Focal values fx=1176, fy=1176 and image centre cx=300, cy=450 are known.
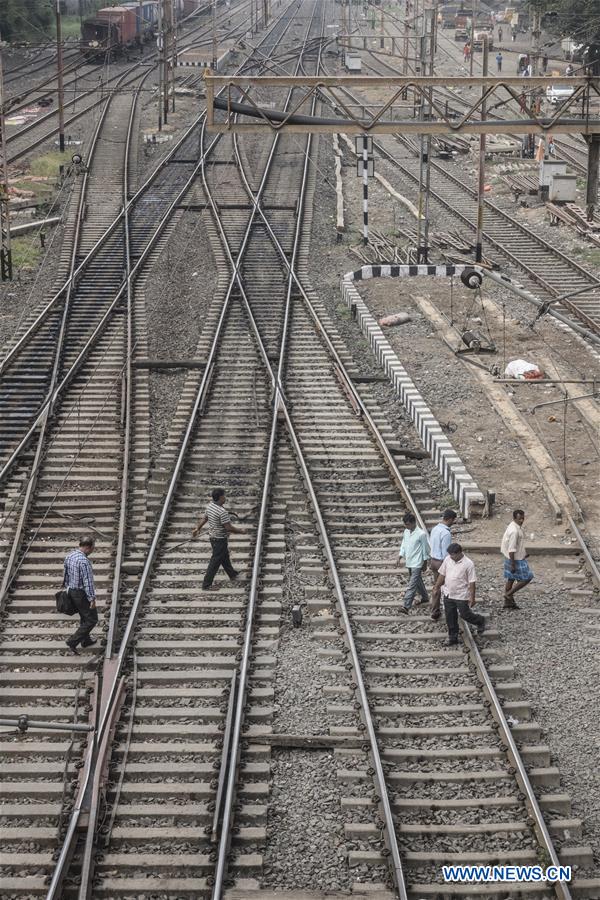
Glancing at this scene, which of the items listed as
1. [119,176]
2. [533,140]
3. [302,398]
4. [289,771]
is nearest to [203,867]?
[289,771]

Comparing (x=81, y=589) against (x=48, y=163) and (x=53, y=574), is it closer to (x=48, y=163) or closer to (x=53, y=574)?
(x=53, y=574)

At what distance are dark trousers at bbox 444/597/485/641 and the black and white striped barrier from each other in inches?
116

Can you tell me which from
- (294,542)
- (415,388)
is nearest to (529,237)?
(415,388)

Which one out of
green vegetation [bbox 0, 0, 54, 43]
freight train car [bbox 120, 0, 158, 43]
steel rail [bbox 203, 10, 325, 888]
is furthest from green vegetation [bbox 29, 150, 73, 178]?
freight train car [bbox 120, 0, 158, 43]

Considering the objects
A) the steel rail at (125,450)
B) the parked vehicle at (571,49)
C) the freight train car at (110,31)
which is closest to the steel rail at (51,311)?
the steel rail at (125,450)

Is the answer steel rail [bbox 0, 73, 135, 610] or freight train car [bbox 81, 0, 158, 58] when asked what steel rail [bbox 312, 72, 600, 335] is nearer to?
steel rail [bbox 0, 73, 135, 610]

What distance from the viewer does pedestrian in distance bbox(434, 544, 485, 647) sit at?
10438 mm

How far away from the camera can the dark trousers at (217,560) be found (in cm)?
1139

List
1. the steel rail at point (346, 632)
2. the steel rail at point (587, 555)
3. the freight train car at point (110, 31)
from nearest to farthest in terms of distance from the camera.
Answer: the steel rail at point (346, 632)
the steel rail at point (587, 555)
the freight train car at point (110, 31)

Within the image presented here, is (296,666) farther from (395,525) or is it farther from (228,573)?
(395,525)

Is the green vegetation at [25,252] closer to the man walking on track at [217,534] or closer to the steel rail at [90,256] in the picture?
the steel rail at [90,256]

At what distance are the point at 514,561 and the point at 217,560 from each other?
114 inches

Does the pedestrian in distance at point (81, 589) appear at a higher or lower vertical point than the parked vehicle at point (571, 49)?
lower

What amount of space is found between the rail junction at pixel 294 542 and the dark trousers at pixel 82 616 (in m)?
0.19
